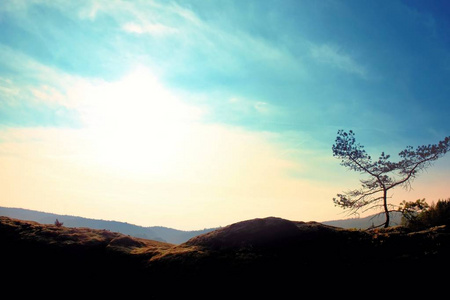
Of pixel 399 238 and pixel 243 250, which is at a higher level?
pixel 399 238

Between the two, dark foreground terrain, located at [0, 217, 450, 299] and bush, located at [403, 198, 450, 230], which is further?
bush, located at [403, 198, 450, 230]

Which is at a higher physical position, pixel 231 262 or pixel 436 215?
pixel 436 215

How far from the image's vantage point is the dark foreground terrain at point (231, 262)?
34.1ft

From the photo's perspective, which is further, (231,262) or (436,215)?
(436,215)

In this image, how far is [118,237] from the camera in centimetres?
1599

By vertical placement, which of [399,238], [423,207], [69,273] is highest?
[423,207]

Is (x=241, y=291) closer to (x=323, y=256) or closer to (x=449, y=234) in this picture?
(x=323, y=256)

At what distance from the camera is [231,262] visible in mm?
11742

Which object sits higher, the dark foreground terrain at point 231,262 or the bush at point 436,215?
the bush at point 436,215

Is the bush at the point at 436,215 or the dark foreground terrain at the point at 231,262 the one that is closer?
A: the dark foreground terrain at the point at 231,262

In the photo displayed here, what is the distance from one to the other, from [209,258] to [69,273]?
281 inches

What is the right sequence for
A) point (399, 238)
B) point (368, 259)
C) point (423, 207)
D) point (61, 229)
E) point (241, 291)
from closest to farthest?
point (241, 291)
point (368, 259)
point (399, 238)
point (61, 229)
point (423, 207)

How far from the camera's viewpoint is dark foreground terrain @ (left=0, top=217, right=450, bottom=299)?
34.1 feet

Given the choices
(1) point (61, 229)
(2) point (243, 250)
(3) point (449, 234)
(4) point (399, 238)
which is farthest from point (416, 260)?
(1) point (61, 229)
